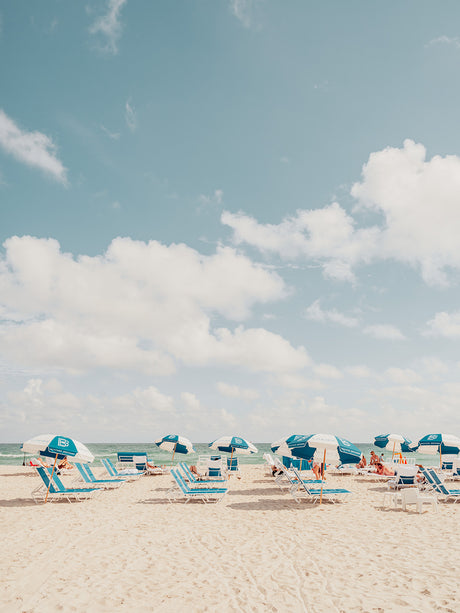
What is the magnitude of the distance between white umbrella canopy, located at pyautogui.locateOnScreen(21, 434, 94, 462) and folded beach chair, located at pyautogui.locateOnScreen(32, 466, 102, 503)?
64cm

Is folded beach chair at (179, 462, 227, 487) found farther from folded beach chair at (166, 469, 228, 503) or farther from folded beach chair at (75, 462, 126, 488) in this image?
folded beach chair at (75, 462, 126, 488)

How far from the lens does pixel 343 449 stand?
11234mm

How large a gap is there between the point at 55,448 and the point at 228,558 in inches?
273

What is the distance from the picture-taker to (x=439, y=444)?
57.1 ft

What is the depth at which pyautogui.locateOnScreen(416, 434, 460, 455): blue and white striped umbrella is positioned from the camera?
17281mm

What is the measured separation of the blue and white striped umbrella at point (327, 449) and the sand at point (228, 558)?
1.35 metres

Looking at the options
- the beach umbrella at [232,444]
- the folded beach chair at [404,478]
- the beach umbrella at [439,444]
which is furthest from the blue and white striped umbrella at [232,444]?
the beach umbrella at [439,444]

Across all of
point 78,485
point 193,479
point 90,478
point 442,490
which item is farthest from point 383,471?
point 78,485

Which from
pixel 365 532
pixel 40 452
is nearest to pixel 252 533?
pixel 365 532

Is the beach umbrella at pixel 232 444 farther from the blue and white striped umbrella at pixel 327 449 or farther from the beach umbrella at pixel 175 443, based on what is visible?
the blue and white striped umbrella at pixel 327 449

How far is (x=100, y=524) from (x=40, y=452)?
368cm

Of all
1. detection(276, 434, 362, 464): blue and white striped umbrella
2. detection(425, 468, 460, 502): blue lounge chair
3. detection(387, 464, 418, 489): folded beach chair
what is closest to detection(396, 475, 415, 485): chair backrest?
detection(387, 464, 418, 489): folded beach chair

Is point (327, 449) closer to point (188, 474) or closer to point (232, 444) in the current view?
point (188, 474)

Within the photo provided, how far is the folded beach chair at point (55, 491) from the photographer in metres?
12.4
